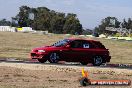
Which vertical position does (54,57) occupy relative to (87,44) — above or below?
below

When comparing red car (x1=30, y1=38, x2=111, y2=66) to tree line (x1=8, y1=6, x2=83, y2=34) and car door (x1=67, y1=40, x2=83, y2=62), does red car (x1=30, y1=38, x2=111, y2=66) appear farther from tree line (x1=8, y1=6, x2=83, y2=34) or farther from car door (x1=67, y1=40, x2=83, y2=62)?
tree line (x1=8, y1=6, x2=83, y2=34)

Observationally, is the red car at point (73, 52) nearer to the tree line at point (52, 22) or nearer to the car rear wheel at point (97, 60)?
the car rear wheel at point (97, 60)

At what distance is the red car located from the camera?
80.8 ft

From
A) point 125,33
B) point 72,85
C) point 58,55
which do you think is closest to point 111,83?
point 72,85

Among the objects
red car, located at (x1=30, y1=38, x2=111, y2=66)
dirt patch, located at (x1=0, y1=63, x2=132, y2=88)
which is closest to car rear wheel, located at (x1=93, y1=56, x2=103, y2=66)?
red car, located at (x1=30, y1=38, x2=111, y2=66)

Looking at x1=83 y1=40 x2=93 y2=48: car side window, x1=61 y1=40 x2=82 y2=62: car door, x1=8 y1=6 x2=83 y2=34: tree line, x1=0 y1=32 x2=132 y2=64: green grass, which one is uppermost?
x1=8 y1=6 x2=83 y2=34: tree line

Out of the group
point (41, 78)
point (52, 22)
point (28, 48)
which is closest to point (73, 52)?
point (41, 78)

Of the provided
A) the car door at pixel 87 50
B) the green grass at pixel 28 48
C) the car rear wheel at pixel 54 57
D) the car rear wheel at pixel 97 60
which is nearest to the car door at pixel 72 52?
the car door at pixel 87 50

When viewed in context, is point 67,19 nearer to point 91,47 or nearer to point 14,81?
point 91,47

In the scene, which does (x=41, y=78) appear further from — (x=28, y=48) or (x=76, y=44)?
(x=28, y=48)

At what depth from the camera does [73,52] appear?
82.9ft

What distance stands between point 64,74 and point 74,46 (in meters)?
6.87

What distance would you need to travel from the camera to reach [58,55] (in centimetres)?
2473

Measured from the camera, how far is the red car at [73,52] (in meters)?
24.6
